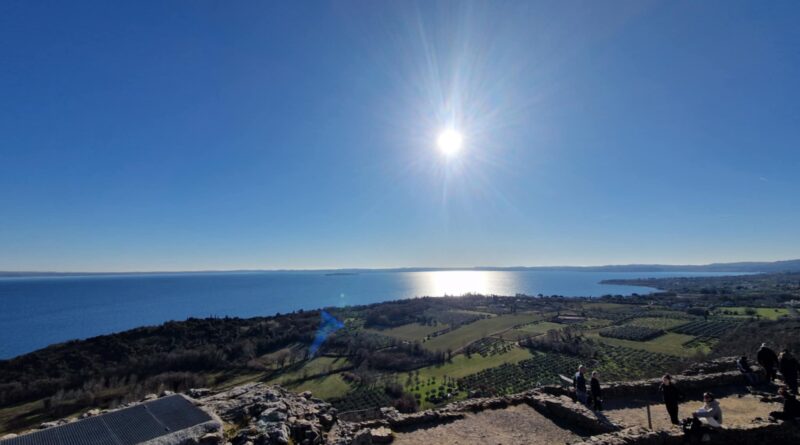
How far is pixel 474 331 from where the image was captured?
80000 millimetres

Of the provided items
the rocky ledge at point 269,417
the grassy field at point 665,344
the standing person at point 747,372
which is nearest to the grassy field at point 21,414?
the rocky ledge at point 269,417

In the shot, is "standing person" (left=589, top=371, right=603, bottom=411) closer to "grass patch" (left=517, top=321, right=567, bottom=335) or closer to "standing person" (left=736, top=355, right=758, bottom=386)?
"standing person" (left=736, top=355, right=758, bottom=386)

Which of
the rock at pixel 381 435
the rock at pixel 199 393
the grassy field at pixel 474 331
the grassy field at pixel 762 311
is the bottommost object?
the grassy field at pixel 474 331

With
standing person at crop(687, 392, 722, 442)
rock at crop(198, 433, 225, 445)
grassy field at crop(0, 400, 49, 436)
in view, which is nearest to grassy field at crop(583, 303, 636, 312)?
standing person at crop(687, 392, 722, 442)

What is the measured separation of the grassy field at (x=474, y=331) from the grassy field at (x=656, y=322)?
23.2 metres

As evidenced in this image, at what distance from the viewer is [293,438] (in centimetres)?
827

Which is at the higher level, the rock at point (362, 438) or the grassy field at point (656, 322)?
the rock at point (362, 438)

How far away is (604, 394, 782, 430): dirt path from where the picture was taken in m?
9.38

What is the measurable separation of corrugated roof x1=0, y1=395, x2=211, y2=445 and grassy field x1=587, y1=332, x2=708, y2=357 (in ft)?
219

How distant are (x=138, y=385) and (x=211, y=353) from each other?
14.9 meters

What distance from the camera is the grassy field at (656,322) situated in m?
71.9

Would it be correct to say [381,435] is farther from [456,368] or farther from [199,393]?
[456,368]

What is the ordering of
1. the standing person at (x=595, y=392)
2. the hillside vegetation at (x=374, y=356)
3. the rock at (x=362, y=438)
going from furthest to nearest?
the hillside vegetation at (x=374, y=356), the standing person at (x=595, y=392), the rock at (x=362, y=438)

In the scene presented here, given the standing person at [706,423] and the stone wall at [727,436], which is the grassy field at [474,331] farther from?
the standing person at [706,423]
